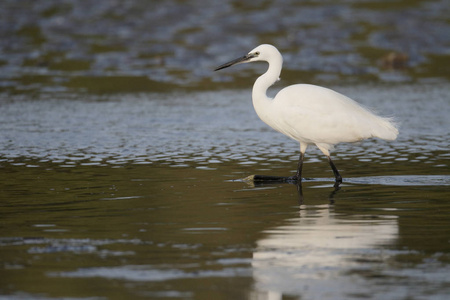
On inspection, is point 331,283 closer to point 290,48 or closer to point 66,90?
point 66,90

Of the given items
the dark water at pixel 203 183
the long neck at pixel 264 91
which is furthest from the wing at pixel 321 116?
the dark water at pixel 203 183

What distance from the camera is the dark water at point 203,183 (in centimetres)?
558

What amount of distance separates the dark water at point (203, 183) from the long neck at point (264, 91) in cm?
70

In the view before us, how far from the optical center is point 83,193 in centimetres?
847

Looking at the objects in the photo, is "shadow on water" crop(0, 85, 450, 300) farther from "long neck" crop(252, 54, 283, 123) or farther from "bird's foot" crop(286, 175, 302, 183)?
"long neck" crop(252, 54, 283, 123)

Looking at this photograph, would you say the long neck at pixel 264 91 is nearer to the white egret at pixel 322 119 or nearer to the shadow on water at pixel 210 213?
the white egret at pixel 322 119

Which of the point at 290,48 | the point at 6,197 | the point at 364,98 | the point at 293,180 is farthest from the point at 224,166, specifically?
the point at 290,48

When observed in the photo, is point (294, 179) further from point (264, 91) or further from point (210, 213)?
point (210, 213)

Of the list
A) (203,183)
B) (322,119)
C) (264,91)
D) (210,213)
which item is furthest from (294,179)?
(210,213)

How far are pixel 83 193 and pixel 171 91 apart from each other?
869 cm

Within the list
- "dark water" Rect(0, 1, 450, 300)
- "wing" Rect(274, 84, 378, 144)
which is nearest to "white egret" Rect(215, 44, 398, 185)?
"wing" Rect(274, 84, 378, 144)

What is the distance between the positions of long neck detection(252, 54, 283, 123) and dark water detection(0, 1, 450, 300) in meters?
0.70

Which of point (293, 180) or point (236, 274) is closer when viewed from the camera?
point (236, 274)

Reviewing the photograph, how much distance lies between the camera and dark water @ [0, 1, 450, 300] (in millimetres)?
5582
